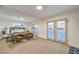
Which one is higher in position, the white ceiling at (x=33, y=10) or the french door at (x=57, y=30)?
the white ceiling at (x=33, y=10)

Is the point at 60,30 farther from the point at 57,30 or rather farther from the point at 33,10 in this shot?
the point at 33,10

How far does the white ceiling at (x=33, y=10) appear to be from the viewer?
1.71 metres

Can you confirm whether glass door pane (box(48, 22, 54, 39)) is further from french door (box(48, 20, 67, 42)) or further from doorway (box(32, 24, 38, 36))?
doorway (box(32, 24, 38, 36))

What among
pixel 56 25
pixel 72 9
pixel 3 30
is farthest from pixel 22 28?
pixel 72 9

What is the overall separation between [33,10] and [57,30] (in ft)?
2.54

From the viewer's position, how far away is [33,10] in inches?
73.0

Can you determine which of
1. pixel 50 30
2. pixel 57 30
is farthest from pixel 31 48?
pixel 57 30

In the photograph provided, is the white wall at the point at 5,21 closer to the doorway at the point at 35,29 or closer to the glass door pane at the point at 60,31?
the doorway at the point at 35,29

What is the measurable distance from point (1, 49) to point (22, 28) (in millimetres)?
696

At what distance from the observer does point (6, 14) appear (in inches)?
72.7

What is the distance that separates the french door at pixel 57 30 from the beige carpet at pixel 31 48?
0.49ft

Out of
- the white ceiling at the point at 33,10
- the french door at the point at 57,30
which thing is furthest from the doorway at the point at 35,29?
the french door at the point at 57,30
